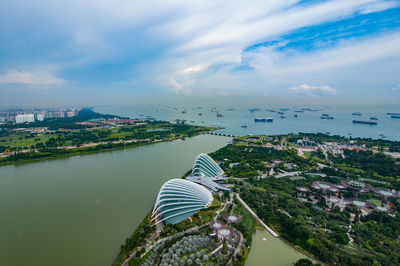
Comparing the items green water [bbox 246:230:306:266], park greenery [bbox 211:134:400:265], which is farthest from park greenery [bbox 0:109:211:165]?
green water [bbox 246:230:306:266]

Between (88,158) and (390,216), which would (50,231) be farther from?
(390,216)

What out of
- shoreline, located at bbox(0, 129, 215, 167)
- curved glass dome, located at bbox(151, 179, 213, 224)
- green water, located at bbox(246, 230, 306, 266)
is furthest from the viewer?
shoreline, located at bbox(0, 129, 215, 167)

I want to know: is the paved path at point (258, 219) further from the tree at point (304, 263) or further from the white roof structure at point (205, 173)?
the white roof structure at point (205, 173)

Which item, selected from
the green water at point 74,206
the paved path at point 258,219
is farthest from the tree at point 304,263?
the green water at point 74,206

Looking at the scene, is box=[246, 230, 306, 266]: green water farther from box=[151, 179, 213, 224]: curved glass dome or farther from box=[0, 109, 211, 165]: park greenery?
box=[0, 109, 211, 165]: park greenery

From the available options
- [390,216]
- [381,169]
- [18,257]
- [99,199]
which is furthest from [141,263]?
[381,169]
